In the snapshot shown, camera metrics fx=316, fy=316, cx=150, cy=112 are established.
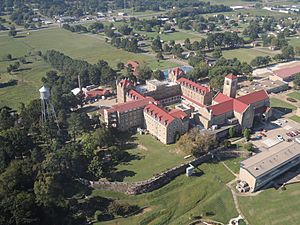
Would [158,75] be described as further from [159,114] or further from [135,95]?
[159,114]

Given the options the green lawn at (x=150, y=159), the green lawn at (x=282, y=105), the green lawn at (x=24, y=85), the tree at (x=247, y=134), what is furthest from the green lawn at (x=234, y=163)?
the green lawn at (x=24, y=85)

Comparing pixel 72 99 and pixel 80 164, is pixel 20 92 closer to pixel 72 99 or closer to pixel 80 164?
pixel 72 99

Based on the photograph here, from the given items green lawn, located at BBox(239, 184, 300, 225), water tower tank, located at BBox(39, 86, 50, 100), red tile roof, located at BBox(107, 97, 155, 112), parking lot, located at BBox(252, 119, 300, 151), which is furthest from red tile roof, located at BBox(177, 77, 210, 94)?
water tower tank, located at BBox(39, 86, 50, 100)

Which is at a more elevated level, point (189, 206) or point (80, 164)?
point (80, 164)

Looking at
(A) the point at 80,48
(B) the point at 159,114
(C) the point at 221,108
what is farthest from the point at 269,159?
(A) the point at 80,48

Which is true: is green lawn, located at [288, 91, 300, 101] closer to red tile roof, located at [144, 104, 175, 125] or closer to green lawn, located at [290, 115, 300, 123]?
green lawn, located at [290, 115, 300, 123]

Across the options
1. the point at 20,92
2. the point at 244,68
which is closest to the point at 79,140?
the point at 20,92
